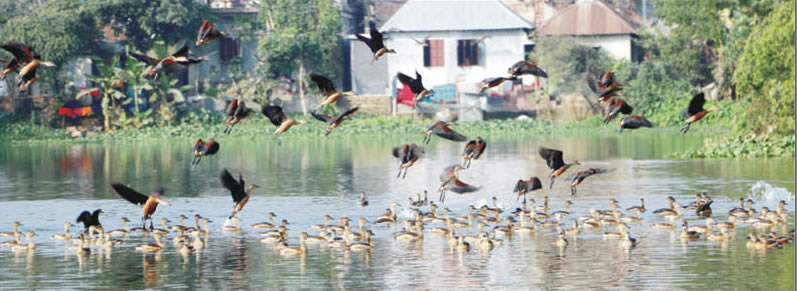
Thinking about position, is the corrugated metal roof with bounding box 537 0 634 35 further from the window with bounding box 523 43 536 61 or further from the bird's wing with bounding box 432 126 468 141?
the bird's wing with bounding box 432 126 468 141

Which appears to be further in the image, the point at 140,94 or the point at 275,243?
the point at 140,94

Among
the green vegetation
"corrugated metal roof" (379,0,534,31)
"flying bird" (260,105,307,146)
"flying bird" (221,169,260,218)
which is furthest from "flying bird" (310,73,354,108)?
"corrugated metal roof" (379,0,534,31)

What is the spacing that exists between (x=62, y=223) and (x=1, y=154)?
3116cm

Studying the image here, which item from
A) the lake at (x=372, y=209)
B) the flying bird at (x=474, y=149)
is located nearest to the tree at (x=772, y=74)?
the lake at (x=372, y=209)

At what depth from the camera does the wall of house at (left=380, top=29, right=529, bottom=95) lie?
8119 cm

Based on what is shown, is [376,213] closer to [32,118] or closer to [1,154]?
[1,154]

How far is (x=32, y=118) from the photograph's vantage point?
72.9 m

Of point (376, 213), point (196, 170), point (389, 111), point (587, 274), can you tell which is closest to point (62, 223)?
point (376, 213)

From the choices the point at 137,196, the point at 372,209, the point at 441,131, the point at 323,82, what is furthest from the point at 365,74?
the point at 323,82

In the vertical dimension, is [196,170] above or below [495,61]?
below

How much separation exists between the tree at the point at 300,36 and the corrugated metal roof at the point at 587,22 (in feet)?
38.7

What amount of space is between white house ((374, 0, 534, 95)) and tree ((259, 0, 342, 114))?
3.42 metres

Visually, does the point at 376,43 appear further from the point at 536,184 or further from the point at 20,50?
the point at 536,184

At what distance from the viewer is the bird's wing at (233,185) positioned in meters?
22.2
